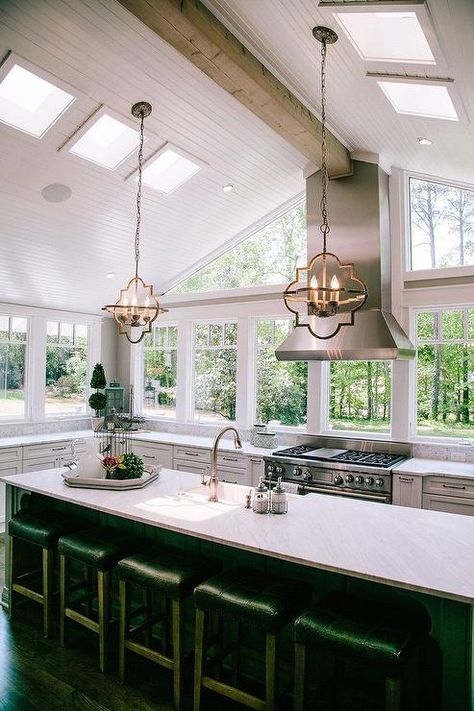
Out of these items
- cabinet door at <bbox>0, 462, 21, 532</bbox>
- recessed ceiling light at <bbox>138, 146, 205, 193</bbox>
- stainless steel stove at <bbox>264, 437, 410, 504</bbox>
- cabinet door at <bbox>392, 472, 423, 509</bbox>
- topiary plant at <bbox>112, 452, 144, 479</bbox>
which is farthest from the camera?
cabinet door at <bbox>0, 462, 21, 532</bbox>

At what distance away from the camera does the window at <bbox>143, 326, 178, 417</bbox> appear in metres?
6.85

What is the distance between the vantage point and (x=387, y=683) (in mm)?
1859

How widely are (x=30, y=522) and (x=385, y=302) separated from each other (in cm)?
328

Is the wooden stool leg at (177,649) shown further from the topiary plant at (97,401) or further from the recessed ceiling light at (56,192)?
the topiary plant at (97,401)

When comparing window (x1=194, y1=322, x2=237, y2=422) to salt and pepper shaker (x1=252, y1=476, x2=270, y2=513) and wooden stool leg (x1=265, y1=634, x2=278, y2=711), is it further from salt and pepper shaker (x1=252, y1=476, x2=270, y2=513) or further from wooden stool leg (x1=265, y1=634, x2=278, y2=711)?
wooden stool leg (x1=265, y1=634, x2=278, y2=711)

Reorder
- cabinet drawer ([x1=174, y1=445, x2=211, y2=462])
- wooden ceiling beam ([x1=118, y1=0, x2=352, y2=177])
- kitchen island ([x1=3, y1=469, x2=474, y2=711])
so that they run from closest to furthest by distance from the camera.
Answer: kitchen island ([x1=3, y1=469, x2=474, y2=711])
wooden ceiling beam ([x1=118, y1=0, x2=352, y2=177])
cabinet drawer ([x1=174, y1=445, x2=211, y2=462])

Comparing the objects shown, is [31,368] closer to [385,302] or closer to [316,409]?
[316,409]

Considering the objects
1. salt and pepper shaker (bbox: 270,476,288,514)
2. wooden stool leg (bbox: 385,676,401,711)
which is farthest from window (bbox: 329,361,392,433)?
wooden stool leg (bbox: 385,676,401,711)

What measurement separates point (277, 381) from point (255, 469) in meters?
1.21

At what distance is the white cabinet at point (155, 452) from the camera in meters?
5.83

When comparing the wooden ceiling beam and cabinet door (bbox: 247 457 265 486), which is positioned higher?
the wooden ceiling beam

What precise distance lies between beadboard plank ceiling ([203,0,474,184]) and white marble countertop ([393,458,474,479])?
2.42 m

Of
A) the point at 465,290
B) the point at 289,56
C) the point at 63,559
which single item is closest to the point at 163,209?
the point at 289,56

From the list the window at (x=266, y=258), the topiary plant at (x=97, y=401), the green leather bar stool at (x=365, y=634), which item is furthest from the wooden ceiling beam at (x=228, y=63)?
the topiary plant at (x=97, y=401)
